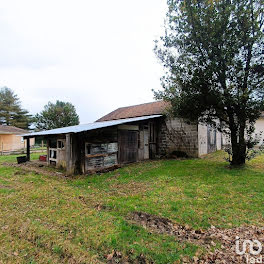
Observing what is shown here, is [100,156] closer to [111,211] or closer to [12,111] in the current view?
[111,211]

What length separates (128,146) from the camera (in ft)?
33.2

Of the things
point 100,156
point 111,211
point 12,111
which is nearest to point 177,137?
point 100,156

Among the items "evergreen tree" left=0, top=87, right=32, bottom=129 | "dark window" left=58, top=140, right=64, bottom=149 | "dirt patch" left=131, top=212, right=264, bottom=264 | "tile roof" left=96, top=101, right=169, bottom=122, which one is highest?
"evergreen tree" left=0, top=87, right=32, bottom=129

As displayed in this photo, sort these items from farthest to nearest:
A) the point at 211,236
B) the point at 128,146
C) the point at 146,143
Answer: the point at 146,143 → the point at 128,146 → the point at 211,236

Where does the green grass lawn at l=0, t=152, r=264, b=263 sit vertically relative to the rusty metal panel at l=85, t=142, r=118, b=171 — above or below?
below

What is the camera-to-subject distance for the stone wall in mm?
11352

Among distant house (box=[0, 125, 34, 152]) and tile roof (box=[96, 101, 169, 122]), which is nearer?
tile roof (box=[96, 101, 169, 122])

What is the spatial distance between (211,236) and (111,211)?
2.18m

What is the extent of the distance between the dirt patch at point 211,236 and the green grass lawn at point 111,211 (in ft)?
0.53

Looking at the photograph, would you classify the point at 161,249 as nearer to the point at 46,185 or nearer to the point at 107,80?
the point at 46,185

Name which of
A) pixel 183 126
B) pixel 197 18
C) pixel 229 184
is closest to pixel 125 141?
pixel 183 126

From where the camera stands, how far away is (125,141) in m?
9.90

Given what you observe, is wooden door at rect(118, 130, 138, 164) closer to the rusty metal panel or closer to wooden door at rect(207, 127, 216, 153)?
the rusty metal panel

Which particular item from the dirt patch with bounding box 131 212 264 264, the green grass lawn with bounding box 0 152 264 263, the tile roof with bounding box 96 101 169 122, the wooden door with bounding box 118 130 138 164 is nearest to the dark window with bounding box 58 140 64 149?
the green grass lawn with bounding box 0 152 264 263
